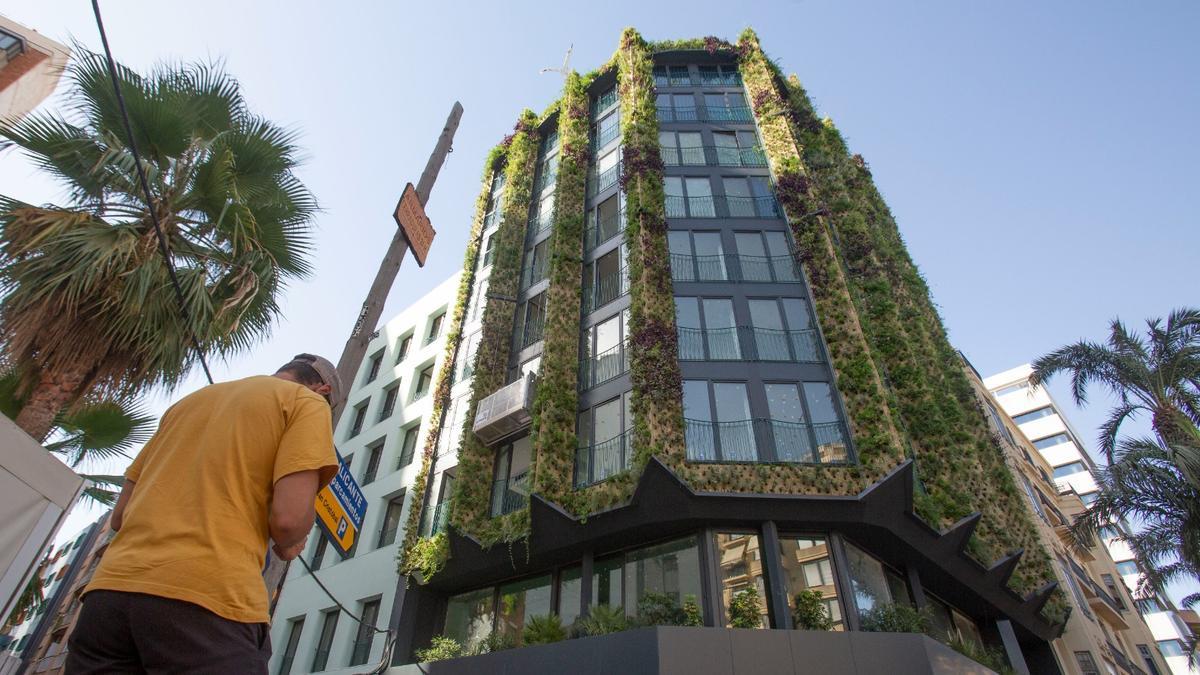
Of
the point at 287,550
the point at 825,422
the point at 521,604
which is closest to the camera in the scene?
the point at 287,550

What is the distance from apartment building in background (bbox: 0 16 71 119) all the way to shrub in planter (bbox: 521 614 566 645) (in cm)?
3574

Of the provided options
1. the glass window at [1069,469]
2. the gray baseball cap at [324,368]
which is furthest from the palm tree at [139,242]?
the glass window at [1069,469]

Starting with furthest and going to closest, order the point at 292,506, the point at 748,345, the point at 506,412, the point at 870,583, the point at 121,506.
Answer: the point at 506,412, the point at 748,345, the point at 870,583, the point at 121,506, the point at 292,506

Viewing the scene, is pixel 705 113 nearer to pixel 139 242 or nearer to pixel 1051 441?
pixel 139 242

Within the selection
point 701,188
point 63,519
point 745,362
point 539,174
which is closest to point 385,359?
point 539,174

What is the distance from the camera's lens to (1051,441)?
6316cm

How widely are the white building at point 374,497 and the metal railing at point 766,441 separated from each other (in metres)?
9.81

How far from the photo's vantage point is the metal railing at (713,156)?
2284cm

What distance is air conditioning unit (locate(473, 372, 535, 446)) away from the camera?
18953 millimetres

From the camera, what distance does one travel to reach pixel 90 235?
6.95m

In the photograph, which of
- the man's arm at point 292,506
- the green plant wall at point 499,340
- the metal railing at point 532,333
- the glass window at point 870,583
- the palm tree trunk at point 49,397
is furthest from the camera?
the metal railing at point 532,333

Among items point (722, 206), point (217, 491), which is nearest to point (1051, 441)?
point (722, 206)

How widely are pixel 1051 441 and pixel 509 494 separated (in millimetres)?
65416

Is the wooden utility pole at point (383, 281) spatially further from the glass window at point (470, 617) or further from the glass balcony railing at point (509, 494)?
Answer: the glass window at point (470, 617)
